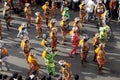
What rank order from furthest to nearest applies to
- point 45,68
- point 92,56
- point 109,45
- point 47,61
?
1. point 109,45
2. point 92,56
3. point 45,68
4. point 47,61

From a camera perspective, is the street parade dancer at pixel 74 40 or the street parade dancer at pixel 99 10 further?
the street parade dancer at pixel 99 10

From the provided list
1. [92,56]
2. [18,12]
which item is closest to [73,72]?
[92,56]

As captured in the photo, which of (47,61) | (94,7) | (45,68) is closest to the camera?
(47,61)

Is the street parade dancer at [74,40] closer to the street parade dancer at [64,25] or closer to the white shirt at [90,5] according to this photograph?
the street parade dancer at [64,25]

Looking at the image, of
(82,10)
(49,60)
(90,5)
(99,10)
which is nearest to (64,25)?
(82,10)

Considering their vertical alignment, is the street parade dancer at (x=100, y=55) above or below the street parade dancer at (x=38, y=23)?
below

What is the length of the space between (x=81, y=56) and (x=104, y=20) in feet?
12.9

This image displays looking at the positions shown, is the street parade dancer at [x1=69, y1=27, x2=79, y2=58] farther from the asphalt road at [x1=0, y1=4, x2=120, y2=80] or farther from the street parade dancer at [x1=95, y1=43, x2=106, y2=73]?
the street parade dancer at [x1=95, y1=43, x2=106, y2=73]

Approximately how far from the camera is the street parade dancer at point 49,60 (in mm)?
18031

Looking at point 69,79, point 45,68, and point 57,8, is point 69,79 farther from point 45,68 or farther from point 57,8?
point 57,8

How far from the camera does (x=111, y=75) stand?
19.2 meters

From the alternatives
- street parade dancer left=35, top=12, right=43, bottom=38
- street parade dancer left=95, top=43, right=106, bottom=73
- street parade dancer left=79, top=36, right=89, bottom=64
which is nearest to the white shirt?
street parade dancer left=35, top=12, right=43, bottom=38

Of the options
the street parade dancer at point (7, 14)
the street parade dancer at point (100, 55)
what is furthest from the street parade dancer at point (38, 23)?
the street parade dancer at point (100, 55)

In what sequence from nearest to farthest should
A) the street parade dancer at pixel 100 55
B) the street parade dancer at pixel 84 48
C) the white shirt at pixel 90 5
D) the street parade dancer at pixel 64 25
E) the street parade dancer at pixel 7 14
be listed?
1. the street parade dancer at pixel 100 55
2. the street parade dancer at pixel 84 48
3. the street parade dancer at pixel 64 25
4. the street parade dancer at pixel 7 14
5. the white shirt at pixel 90 5
